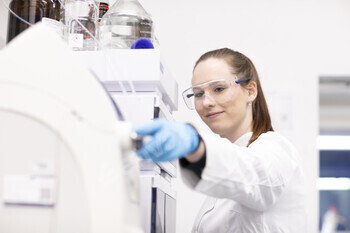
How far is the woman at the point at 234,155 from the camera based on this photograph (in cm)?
81

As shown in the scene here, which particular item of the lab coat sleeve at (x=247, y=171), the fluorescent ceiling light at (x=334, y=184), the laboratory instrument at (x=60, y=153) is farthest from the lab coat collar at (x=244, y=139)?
the fluorescent ceiling light at (x=334, y=184)

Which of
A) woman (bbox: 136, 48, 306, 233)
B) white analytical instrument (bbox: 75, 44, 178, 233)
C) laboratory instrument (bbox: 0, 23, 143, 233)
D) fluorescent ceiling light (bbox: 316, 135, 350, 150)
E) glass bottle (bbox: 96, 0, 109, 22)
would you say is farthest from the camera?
fluorescent ceiling light (bbox: 316, 135, 350, 150)

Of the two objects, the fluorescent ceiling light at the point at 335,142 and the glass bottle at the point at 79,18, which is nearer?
the glass bottle at the point at 79,18

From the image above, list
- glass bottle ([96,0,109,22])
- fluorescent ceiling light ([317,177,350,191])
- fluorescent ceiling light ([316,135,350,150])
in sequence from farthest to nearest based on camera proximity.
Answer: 1. fluorescent ceiling light ([317,177,350,191])
2. fluorescent ceiling light ([316,135,350,150])
3. glass bottle ([96,0,109,22])

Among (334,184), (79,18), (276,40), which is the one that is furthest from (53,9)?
(334,184)

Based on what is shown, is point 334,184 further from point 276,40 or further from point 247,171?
point 247,171

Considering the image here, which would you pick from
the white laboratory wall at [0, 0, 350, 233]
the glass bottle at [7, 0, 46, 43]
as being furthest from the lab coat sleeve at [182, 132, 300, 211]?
the white laboratory wall at [0, 0, 350, 233]

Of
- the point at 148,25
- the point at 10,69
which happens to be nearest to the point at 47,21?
the point at 148,25

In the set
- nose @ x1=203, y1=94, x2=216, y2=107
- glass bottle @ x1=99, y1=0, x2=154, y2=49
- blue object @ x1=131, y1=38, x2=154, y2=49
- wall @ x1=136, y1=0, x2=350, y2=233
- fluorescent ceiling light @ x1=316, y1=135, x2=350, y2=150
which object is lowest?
fluorescent ceiling light @ x1=316, y1=135, x2=350, y2=150

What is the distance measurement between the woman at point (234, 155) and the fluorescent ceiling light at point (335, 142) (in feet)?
7.83

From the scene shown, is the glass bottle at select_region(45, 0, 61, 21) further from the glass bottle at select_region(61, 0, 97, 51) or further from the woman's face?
the woman's face

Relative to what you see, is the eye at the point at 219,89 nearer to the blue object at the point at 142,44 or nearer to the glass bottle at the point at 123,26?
the glass bottle at the point at 123,26

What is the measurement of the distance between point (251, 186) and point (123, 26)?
618 mm

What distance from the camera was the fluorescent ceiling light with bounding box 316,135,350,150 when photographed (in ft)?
12.4
